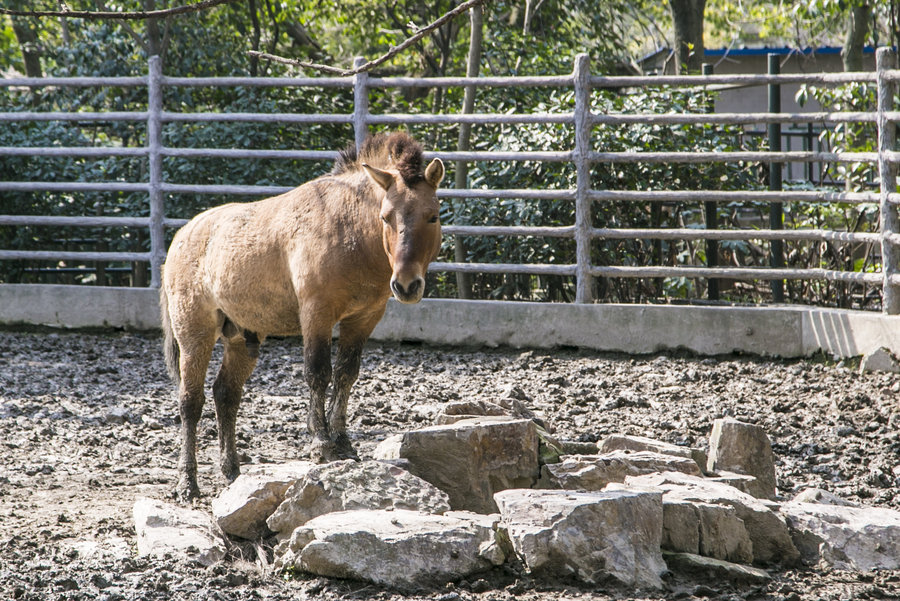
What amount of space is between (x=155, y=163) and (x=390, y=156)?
5585 mm

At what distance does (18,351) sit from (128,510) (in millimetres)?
4813

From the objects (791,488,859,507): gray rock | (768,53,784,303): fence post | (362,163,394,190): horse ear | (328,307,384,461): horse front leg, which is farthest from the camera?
(768,53,784,303): fence post

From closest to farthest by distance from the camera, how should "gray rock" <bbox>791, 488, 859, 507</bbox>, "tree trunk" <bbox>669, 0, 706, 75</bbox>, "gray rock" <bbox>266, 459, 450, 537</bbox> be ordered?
"gray rock" <bbox>266, 459, 450, 537</bbox> < "gray rock" <bbox>791, 488, 859, 507</bbox> < "tree trunk" <bbox>669, 0, 706, 75</bbox>

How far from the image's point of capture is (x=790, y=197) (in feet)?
27.2

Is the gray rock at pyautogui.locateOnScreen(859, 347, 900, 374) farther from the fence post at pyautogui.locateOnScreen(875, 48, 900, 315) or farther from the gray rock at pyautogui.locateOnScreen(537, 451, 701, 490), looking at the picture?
the gray rock at pyautogui.locateOnScreen(537, 451, 701, 490)

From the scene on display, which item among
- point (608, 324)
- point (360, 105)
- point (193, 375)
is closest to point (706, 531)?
point (193, 375)

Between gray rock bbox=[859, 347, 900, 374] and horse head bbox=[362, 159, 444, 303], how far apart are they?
13.4ft

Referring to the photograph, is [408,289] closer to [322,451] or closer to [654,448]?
[322,451]

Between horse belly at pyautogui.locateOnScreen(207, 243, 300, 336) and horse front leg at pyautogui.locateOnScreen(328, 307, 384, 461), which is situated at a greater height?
horse belly at pyautogui.locateOnScreen(207, 243, 300, 336)

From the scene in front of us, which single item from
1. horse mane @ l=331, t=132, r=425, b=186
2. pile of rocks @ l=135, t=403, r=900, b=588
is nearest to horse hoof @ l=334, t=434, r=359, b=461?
pile of rocks @ l=135, t=403, r=900, b=588

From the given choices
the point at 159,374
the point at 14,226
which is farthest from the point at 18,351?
the point at 14,226

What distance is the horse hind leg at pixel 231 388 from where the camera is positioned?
17.4 feet

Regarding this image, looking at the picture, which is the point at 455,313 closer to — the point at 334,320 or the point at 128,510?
the point at 334,320

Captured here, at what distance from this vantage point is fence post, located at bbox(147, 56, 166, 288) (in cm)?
998
